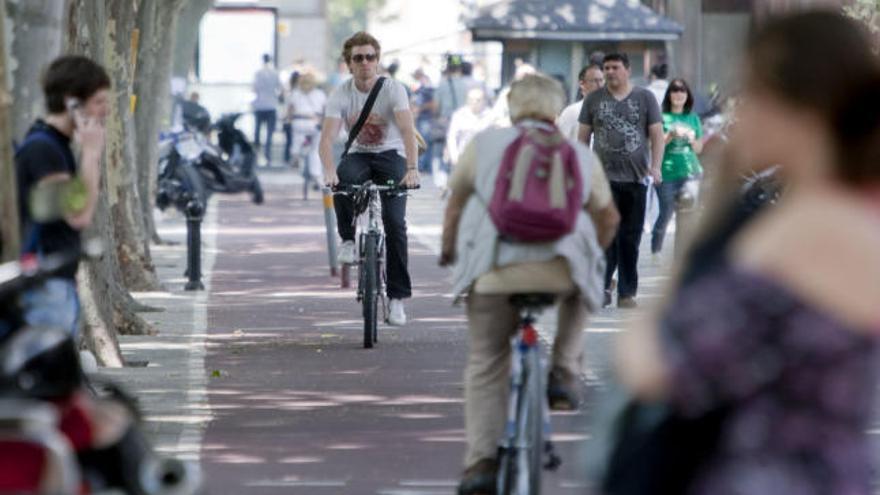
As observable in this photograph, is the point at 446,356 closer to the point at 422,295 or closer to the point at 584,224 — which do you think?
the point at 422,295

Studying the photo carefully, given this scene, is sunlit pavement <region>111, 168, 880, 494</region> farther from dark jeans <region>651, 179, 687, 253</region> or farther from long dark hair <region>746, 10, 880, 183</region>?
long dark hair <region>746, 10, 880, 183</region>

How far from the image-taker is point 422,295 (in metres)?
19.4

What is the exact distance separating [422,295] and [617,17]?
1536cm

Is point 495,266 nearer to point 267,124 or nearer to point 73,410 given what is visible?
point 73,410

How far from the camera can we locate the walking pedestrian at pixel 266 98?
144 feet

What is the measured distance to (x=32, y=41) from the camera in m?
11.9

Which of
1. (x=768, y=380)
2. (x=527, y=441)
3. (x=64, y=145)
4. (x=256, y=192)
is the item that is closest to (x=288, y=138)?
(x=256, y=192)

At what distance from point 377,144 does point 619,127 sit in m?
2.27

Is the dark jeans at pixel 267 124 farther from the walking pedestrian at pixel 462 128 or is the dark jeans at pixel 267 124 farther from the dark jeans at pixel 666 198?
the dark jeans at pixel 666 198

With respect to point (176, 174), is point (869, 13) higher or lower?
higher

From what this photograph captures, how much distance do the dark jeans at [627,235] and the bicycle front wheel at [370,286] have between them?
2622 mm

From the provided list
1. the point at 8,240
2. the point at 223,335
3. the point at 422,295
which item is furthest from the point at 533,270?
the point at 422,295

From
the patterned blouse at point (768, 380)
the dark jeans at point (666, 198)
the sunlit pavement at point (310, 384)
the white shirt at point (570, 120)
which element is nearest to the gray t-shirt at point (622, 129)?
Answer: the sunlit pavement at point (310, 384)

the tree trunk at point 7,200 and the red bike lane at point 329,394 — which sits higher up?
the tree trunk at point 7,200
